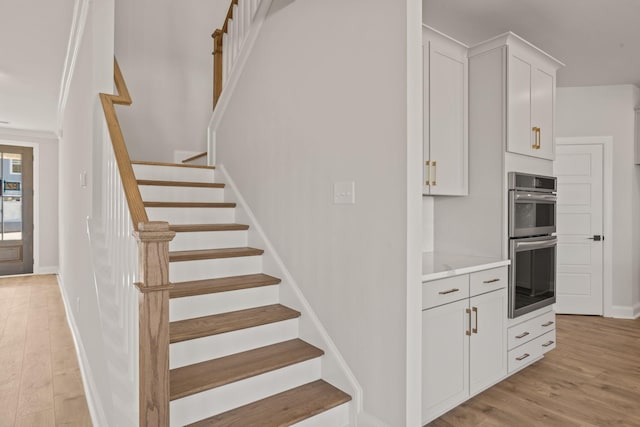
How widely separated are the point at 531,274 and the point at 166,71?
4.64m

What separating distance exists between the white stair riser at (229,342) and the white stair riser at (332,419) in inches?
21.5

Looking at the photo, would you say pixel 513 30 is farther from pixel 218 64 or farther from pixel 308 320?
pixel 308 320

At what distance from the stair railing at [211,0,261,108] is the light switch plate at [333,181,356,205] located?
1783 mm

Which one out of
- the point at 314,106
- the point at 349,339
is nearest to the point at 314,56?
the point at 314,106

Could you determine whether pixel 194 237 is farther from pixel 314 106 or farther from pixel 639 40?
pixel 639 40

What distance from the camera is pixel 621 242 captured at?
4.67m

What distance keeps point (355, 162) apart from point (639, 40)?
3276 millimetres

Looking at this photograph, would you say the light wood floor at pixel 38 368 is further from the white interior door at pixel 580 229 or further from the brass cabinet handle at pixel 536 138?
the white interior door at pixel 580 229

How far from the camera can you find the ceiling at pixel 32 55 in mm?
3020

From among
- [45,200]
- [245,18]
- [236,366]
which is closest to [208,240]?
[236,366]

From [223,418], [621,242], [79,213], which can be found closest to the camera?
[223,418]

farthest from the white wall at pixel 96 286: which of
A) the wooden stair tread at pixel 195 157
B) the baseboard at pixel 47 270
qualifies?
the baseboard at pixel 47 270

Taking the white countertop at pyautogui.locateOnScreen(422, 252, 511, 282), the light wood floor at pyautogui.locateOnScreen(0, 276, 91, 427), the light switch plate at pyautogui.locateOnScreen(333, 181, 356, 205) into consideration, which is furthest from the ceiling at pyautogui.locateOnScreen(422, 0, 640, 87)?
the light wood floor at pyautogui.locateOnScreen(0, 276, 91, 427)

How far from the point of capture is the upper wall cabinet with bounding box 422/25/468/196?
273cm
